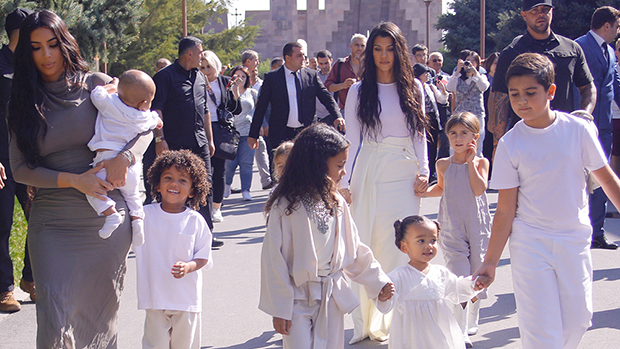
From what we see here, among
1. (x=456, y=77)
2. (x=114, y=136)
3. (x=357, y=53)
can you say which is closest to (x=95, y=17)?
(x=357, y=53)

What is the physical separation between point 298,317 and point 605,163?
1.78m

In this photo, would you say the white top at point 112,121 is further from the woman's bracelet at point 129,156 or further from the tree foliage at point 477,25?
the tree foliage at point 477,25

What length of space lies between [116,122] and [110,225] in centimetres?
53

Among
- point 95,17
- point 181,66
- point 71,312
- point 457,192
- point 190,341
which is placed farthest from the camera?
point 95,17

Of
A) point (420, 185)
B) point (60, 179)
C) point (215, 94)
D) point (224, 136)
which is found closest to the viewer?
point (60, 179)

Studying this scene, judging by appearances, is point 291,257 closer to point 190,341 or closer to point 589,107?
point 190,341

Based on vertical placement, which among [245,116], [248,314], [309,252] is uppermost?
[245,116]

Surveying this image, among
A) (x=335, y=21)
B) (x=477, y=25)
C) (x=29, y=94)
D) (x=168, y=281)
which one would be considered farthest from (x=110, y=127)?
(x=335, y=21)

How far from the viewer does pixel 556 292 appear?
3.31 m

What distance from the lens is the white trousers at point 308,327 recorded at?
11.1ft

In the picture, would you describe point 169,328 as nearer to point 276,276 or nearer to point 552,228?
point 276,276

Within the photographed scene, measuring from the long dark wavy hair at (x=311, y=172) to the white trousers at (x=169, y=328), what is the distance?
2.71ft

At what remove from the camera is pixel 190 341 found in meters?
3.78

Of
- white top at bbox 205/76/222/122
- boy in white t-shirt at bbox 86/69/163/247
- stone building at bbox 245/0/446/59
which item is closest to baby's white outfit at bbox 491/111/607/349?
boy in white t-shirt at bbox 86/69/163/247
